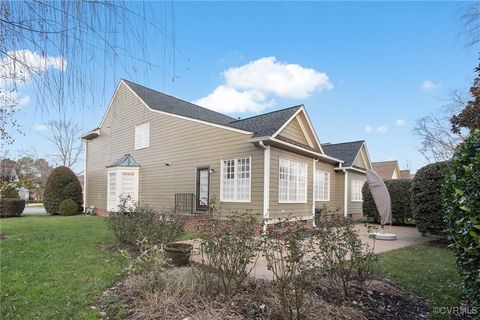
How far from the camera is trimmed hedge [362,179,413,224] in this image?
15516 millimetres

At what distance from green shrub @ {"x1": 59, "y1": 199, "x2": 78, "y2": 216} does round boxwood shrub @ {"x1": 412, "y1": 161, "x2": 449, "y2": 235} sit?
17.0 m

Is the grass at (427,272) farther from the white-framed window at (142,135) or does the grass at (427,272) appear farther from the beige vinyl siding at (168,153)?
the white-framed window at (142,135)

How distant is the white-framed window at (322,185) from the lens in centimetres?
1584

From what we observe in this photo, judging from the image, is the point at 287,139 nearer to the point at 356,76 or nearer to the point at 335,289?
the point at 356,76

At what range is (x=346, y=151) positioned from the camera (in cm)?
1917

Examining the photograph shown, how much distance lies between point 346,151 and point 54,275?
676 inches

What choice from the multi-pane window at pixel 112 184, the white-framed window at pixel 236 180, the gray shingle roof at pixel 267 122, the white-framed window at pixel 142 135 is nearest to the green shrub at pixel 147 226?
the white-framed window at pixel 236 180

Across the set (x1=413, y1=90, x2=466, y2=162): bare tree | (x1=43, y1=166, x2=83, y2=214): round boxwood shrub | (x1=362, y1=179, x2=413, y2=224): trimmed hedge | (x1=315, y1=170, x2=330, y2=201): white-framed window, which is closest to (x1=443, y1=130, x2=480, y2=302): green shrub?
(x1=315, y1=170, x2=330, y2=201): white-framed window

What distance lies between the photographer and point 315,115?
14.3 meters

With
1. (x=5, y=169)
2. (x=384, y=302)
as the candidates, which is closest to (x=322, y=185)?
(x=384, y=302)

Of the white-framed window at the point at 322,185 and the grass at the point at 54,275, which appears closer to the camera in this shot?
the grass at the point at 54,275

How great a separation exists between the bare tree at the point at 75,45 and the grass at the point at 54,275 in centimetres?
297

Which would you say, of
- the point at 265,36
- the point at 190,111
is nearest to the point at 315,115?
the point at 190,111

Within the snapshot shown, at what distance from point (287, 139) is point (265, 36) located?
7003 mm
